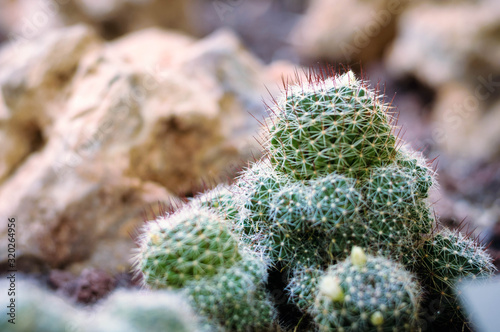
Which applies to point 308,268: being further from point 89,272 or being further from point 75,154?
point 75,154

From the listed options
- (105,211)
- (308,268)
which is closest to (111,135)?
(105,211)

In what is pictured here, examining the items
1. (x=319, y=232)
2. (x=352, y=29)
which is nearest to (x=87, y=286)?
(x=319, y=232)

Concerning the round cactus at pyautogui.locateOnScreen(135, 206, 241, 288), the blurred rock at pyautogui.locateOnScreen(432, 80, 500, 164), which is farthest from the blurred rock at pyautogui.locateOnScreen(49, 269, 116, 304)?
the blurred rock at pyautogui.locateOnScreen(432, 80, 500, 164)

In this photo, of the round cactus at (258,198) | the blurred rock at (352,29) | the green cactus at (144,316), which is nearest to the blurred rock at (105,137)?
the round cactus at (258,198)

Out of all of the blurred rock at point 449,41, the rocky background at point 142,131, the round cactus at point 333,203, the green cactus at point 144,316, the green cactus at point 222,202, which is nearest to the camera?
the green cactus at point 144,316

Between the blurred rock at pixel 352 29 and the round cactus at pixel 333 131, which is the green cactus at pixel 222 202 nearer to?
the round cactus at pixel 333 131

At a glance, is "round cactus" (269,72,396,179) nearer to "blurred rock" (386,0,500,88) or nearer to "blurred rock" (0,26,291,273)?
"blurred rock" (0,26,291,273)
